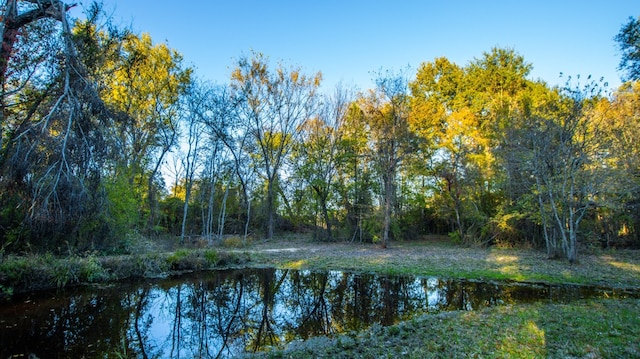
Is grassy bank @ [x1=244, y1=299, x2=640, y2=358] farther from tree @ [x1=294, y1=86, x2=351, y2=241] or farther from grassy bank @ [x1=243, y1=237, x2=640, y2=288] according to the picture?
tree @ [x1=294, y1=86, x2=351, y2=241]

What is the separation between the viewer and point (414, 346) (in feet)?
16.4

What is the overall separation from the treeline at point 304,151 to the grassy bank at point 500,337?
6596mm

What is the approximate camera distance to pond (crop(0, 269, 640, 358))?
5.86m

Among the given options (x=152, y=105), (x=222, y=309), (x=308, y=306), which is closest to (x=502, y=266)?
(x=308, y=306)

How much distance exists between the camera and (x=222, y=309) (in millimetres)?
8297

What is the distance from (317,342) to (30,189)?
7232mm

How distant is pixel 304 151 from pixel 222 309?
20.1 metres

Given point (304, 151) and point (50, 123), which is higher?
point (304, 151)

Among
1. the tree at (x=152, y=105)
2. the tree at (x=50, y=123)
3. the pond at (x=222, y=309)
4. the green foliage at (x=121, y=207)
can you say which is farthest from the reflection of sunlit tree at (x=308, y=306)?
the tree at (x=152, y=105)

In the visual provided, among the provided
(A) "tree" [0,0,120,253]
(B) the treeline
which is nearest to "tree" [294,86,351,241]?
(B) the treeline

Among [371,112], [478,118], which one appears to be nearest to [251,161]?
[371,112]

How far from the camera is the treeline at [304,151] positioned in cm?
816

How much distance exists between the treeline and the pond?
7.32 feet

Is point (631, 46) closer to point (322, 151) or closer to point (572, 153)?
point (572, 153)
